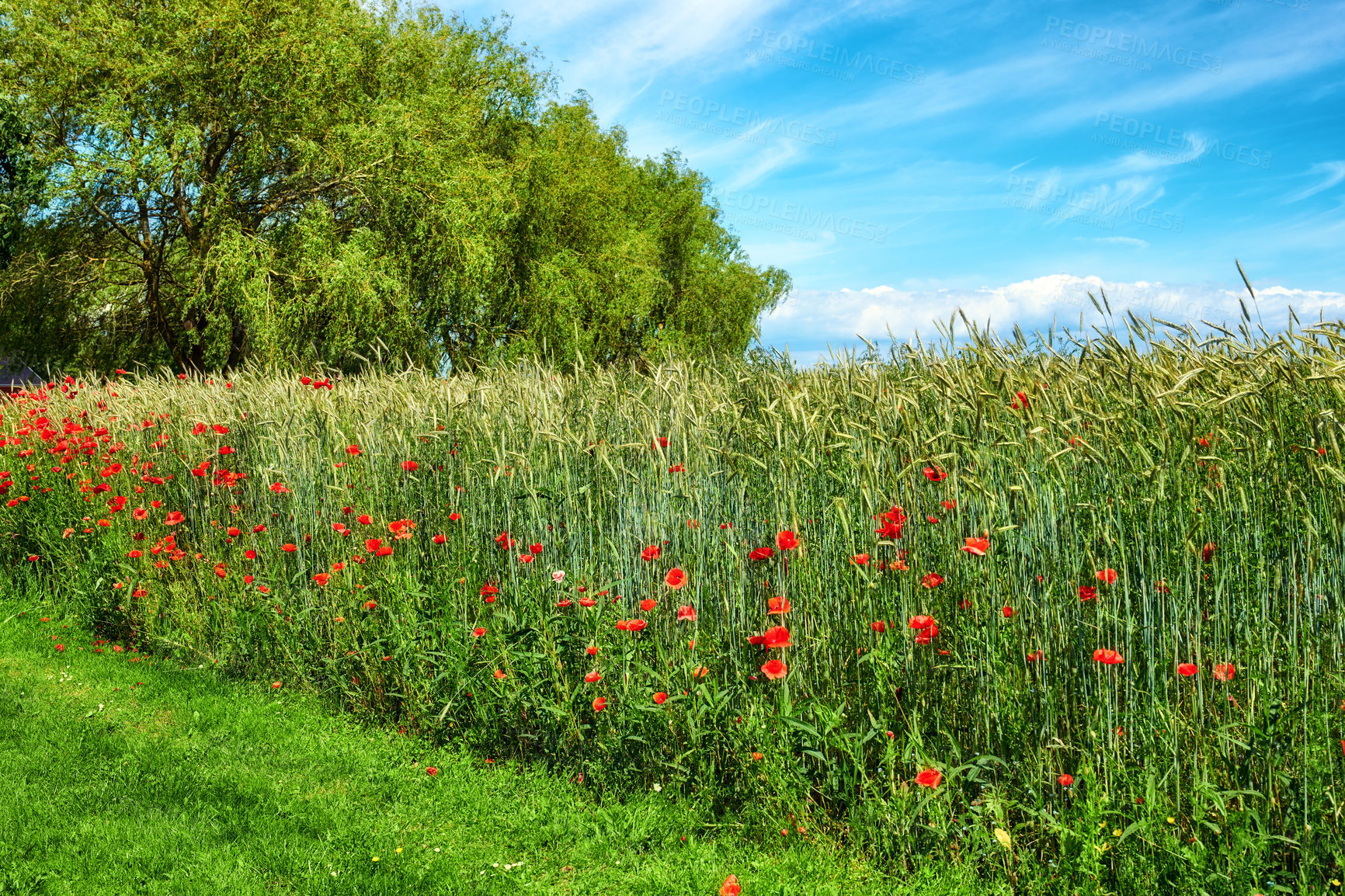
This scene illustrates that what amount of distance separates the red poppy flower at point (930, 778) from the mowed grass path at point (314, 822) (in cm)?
31

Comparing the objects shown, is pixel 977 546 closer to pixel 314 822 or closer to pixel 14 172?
pixel 314 822

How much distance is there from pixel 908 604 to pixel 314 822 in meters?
2.36

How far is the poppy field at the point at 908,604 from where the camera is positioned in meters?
2.51

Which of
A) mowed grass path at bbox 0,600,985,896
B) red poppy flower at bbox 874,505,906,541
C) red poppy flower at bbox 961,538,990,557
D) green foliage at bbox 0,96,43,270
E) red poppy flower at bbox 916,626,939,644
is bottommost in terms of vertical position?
mowed grass path at bbox 0,600,985,896

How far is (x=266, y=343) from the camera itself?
13742mm

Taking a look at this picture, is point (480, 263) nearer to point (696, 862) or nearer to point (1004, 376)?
point (1004, 376)

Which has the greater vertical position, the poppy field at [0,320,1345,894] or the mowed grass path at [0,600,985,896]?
the poppy field at [0,320,1345,894]

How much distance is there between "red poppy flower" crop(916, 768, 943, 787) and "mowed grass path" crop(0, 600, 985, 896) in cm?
31

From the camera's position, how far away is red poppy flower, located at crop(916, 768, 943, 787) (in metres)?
2.49

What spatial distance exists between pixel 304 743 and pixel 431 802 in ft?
3.08

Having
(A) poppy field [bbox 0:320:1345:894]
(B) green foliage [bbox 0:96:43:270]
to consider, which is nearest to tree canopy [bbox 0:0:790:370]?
(B) green foliage [bbox 0:96:43:270]

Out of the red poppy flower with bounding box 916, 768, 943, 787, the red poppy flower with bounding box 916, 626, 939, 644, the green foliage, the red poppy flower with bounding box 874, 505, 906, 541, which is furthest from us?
the green foliage

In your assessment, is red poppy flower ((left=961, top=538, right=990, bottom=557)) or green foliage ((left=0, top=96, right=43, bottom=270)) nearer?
red poppy flower ((left=961, top=538, right=990, bottom=557))

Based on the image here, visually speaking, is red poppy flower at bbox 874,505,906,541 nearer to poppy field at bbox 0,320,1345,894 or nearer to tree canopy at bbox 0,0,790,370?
poppy field at bbox 0,320,1345,894
